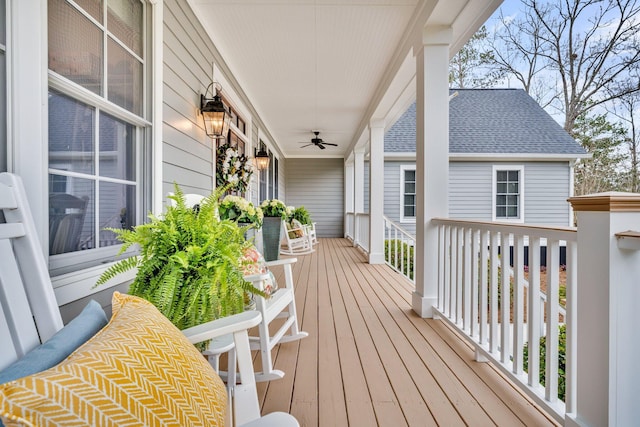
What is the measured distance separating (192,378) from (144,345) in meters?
0.13

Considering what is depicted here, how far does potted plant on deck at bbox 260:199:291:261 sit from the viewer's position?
Answer: 198 inches

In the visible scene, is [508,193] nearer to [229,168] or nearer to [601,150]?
[601,150]

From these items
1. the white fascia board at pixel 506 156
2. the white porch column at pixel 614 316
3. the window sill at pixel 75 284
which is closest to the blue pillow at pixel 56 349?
the window sill at pixel 75 284

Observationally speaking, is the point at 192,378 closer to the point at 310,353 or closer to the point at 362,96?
the point at 310,353

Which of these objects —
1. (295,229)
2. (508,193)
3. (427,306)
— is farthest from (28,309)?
(508,193)

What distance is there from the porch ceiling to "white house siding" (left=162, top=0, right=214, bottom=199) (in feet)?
0.95

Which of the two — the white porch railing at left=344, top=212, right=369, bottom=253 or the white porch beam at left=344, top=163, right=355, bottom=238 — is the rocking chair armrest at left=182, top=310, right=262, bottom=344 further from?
the white porch beam at left=344, top=163, right=355, bottom=238

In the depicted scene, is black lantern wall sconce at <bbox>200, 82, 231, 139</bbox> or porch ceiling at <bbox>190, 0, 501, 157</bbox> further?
black lantern wall sconce at <bbox>200, 82, 231, 139</bbox>

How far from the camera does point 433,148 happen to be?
2914mm

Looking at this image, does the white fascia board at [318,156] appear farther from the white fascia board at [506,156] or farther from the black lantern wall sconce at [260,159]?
the black lantern wall sconce at [260,159]

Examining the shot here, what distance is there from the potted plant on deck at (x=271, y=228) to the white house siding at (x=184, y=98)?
1655 millimetres

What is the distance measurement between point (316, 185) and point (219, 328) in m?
10.2

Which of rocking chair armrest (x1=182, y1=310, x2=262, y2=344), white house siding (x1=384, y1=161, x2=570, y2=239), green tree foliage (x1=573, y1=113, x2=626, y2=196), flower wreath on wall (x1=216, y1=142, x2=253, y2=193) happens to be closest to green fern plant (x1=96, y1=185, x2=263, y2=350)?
rocking chair armrest (x1=182, y1=310, x2=262, y2=344)

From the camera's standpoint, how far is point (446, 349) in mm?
2299
